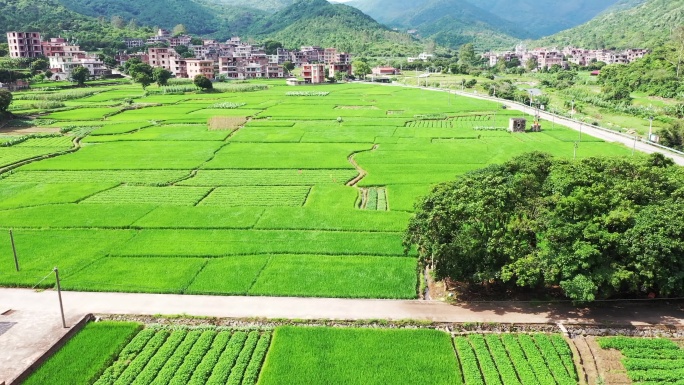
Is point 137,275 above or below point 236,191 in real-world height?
below

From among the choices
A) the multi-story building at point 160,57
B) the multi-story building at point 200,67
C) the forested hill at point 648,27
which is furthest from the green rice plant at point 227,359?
the forested hill at point 648,27

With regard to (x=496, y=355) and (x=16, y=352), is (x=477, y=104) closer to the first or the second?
(x=496, y=355)

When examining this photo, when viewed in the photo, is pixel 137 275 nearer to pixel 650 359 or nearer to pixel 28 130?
pixel 650 359

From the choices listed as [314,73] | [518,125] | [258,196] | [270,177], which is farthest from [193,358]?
[314,73]

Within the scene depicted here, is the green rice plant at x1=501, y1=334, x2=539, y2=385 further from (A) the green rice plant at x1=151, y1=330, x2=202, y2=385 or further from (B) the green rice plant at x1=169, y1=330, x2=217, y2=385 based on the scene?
(A) the green rice plant at x1=151, y1=330, x2=202, y2=385

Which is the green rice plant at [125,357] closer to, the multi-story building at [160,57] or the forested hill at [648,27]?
the multi-story building at [160,57]

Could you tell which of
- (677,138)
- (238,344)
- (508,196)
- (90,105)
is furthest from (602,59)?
(238,344)
